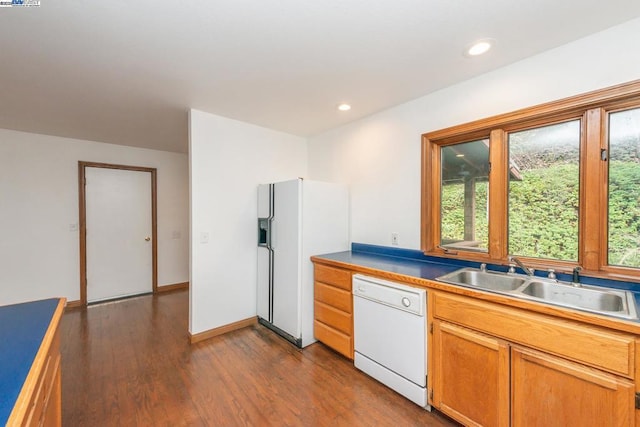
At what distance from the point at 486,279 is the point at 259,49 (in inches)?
89.0

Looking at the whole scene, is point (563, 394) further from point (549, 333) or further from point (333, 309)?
point (333, 309)

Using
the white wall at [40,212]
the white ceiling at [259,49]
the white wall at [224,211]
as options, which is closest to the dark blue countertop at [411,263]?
the white wall at [224,211]

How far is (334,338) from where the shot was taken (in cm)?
249

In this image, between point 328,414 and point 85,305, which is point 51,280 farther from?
point 328,414

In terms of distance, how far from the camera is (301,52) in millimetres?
1809

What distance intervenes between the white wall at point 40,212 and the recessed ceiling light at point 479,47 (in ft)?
15.3

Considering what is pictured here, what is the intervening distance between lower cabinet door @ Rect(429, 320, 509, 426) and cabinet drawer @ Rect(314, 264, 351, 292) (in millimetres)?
803

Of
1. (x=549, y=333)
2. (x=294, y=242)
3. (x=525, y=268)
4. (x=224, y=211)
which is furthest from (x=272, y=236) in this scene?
(x=549, y=333)

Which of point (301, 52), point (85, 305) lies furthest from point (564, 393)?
point (85, 305)

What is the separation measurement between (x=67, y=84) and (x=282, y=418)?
3046mm

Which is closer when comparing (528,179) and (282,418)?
(282,418)

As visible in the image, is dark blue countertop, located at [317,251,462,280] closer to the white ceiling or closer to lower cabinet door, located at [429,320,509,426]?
lower cabinet door, located at [429,320,509,426]

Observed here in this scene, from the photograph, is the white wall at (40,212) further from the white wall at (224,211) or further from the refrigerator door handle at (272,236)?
the refrigerator door handle at (272,236)

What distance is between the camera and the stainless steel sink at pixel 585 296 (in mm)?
1410
